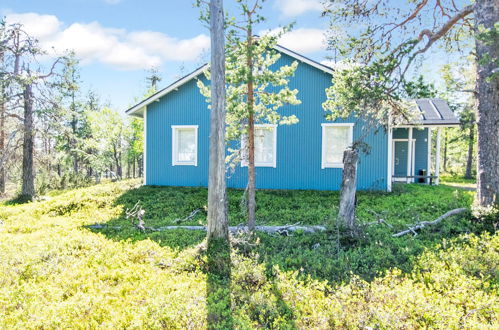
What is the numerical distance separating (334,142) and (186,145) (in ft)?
19.3

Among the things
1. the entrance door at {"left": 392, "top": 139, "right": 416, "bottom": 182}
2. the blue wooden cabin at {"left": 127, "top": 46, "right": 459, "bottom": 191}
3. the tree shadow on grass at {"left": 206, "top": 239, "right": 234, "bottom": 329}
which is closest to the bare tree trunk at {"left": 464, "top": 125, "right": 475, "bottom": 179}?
the entrance door at {"left": 392, "top": 139, "right": 416, "bottom": 182}

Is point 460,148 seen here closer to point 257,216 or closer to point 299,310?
point 257,216

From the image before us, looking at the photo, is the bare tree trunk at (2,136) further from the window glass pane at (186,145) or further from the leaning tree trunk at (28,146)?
the window glass pane at (186,145)

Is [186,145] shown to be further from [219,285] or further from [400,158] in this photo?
[400,158]

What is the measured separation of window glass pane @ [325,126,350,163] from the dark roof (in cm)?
345

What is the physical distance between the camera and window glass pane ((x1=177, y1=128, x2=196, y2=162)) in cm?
1259

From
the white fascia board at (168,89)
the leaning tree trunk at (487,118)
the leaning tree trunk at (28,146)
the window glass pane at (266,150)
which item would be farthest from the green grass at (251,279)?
the white fascia board at (168,89)

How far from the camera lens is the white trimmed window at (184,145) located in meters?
12.5

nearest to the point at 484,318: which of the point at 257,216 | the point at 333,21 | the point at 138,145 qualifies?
the point at 257,216

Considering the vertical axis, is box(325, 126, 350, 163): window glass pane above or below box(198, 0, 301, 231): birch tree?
below

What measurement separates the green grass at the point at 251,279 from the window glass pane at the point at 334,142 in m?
4.19

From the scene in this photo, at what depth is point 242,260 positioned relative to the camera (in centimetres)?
521

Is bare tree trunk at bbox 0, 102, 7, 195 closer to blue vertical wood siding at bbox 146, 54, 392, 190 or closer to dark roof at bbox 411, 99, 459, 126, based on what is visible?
blue vertical wood siding at bbox 146, 54, 392, 190

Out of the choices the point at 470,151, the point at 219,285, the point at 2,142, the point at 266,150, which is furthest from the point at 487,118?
the point at 2,142
